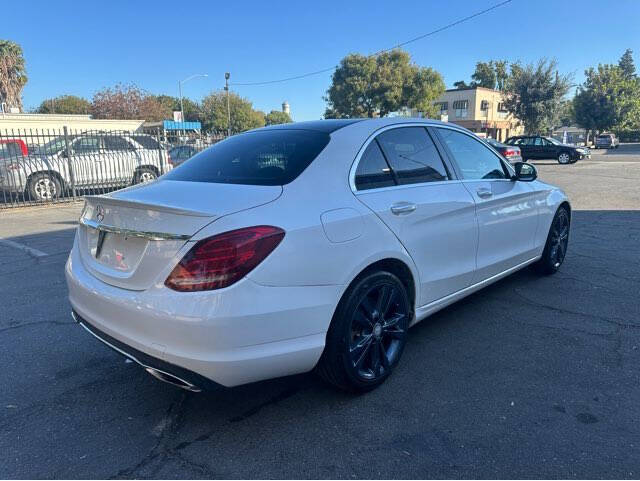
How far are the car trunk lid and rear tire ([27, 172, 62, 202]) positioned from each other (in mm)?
10827

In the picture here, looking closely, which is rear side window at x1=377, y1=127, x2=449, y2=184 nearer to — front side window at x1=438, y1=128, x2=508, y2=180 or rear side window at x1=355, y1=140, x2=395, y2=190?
rear side window at x1=355, y1=140, x2=395, y2=190

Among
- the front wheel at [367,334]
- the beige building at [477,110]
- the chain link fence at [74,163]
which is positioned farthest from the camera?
the beige building at [477,110]

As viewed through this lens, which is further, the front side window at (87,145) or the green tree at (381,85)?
the green tree at (381,85)

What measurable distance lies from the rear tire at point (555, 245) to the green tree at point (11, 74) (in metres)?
50.9

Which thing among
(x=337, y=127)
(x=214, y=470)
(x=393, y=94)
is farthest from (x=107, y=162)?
(x=393, y=94)

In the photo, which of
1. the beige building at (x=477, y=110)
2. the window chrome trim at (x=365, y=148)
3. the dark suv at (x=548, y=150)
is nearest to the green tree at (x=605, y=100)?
the beige building at (x=477, y=110)

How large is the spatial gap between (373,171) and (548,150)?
93.6ft

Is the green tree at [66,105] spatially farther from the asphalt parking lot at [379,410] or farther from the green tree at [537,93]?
the asphalt parking lot at [379,410]

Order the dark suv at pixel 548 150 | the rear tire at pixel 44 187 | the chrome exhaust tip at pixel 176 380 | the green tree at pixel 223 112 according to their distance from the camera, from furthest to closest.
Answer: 1. the green tree at pixel 223 112
2. the dark suv at pixel 548 150
3. the rear tire at pixel 44 187
4. the chrome exhaust tip at pixel 176 380

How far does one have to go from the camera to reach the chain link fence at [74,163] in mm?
11539

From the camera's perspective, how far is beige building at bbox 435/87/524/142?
2226 inches

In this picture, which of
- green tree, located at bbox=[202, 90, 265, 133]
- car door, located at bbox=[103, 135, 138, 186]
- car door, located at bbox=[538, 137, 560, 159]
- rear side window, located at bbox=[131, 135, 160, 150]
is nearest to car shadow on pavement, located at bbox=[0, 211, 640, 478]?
car door, located at bbox=[103, 135, 138, 186]

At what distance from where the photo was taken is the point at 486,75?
264ft

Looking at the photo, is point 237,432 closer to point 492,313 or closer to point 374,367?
point 374,367
